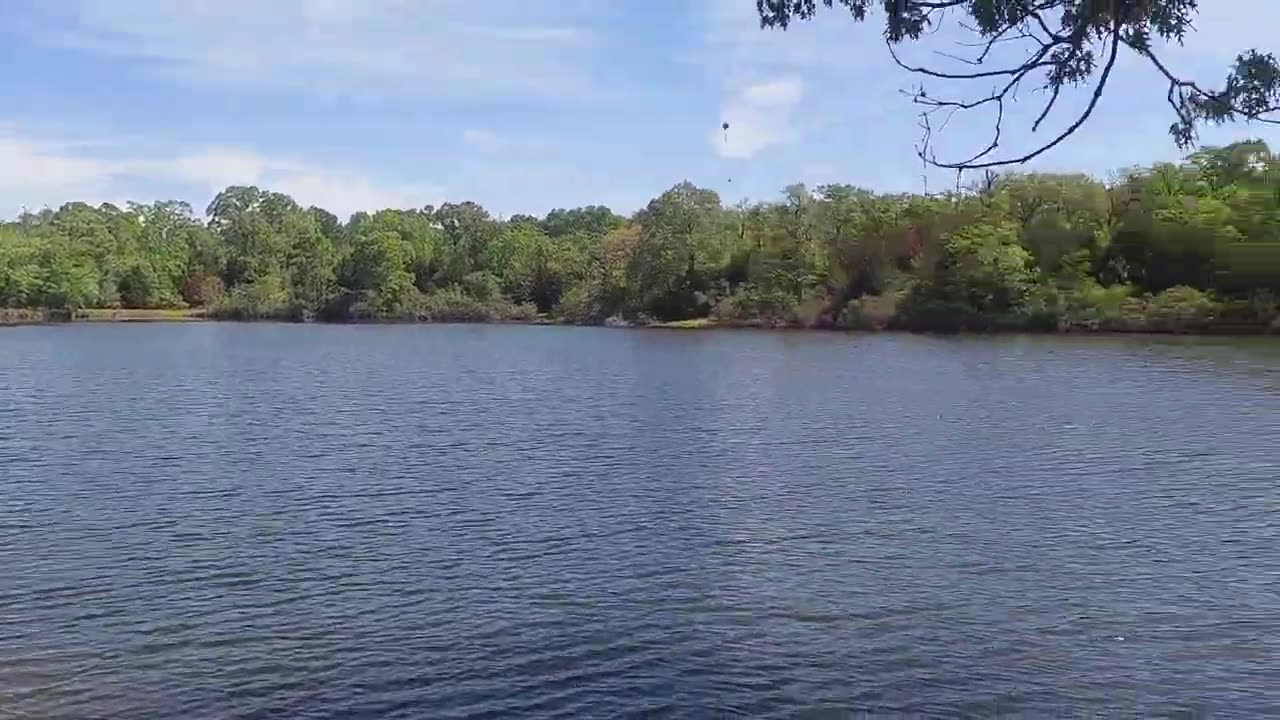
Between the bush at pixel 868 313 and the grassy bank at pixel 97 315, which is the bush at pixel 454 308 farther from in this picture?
the bush at pixel 868 313

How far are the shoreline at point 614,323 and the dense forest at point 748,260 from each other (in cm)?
65

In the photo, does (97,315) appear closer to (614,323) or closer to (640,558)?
(614,323)

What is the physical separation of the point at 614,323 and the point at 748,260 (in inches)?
699

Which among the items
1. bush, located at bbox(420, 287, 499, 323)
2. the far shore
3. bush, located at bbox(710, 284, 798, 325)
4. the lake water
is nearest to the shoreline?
the far shore

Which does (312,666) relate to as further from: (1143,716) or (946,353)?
(946,353)

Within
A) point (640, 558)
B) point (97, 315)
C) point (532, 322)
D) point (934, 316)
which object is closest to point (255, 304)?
point (97, 315)

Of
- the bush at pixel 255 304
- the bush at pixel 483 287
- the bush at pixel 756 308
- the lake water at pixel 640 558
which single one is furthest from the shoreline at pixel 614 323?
the lake water at pixel 640 558

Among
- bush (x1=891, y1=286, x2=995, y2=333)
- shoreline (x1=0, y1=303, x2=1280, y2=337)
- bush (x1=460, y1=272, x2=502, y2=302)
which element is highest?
bush (x1=460, y1=272, x2=502, y2=302)

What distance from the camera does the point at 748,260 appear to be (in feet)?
403

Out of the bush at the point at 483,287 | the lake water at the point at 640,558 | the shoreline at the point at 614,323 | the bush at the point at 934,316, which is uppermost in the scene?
the bush at the point at 483,287

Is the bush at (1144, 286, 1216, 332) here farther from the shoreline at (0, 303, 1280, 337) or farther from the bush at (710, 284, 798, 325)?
the bush at (710, 284, 798, 325)

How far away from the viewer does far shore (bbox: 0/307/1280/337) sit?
92.6m

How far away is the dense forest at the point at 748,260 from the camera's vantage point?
318ft

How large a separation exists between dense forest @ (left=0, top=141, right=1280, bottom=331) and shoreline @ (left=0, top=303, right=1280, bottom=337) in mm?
654
